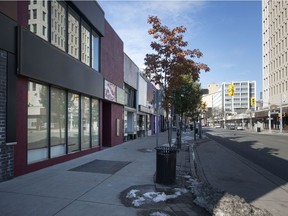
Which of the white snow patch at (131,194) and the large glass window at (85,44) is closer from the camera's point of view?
the white snow patch at (131,194)

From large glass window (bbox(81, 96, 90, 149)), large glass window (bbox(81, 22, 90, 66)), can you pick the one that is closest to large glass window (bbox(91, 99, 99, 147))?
large glass window (bbox(81, 96, 90, 149))

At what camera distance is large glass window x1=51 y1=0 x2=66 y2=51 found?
443 inches

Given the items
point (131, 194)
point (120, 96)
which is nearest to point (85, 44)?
point (120, 96)

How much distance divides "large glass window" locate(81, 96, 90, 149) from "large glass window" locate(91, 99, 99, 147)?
65cm

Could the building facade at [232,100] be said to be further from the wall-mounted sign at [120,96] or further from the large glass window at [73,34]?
the large glass window at [73,34]

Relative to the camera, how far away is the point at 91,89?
49.3 feet

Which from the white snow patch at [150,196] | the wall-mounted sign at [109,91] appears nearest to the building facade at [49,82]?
the wall-mounted sign at [109,91]

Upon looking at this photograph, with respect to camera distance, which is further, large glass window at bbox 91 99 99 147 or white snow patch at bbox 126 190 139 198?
large glass window at bbox 91 99 99 147

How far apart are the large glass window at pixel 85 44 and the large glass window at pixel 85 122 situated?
1.88 metres

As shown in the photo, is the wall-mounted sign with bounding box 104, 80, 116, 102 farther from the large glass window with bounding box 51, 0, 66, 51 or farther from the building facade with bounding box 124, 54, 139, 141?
the large glass window with bounding box 51, 0, 66, 51

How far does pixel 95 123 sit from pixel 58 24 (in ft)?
20.6

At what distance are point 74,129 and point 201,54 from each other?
645 centimetres

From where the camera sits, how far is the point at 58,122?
11703 mm

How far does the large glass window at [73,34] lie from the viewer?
42.3 feet
